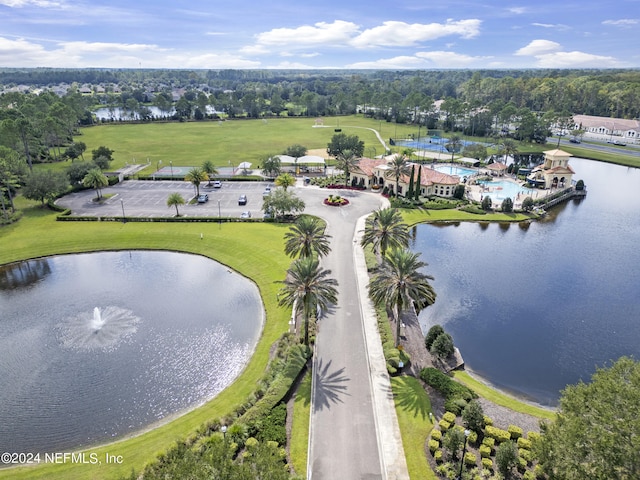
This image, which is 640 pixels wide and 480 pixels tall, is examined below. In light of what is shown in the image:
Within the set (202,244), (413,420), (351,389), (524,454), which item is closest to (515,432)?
(524,454)

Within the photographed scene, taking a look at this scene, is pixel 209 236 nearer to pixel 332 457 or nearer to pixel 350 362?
pixel 350 362

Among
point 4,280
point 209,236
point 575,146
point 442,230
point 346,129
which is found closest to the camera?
point 4,280

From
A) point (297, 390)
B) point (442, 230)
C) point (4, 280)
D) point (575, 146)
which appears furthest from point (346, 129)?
point (297, 390)

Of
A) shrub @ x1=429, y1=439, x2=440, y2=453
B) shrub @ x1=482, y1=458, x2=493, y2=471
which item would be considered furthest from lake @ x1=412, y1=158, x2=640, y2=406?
shrub @ x1=429, y1=439, x2=440, y2=453

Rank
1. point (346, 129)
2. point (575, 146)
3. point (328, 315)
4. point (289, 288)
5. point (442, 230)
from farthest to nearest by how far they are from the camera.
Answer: point (346, 129)
point (575, 146)
point (442, 230)
point (328, 315)
point (289, 288)

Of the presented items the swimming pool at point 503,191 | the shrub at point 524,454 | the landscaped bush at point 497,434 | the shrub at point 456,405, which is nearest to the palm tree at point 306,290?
the shrub at point 456,405

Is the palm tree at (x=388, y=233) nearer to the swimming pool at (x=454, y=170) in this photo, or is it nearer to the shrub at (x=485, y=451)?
the shrub at (x=485, y=451)
